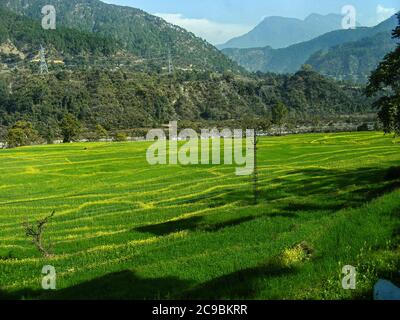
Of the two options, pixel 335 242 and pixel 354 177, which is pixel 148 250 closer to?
pixel 335 242

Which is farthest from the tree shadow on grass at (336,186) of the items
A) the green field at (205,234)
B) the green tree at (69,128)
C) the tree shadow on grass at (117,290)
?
the green tree at (69,128)

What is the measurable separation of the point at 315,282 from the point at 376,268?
1.83m

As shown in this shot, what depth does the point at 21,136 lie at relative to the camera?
153125 mm

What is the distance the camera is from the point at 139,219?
115 feet

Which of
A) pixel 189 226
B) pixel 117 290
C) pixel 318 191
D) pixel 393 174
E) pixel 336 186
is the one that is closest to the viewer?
pixel 117 290

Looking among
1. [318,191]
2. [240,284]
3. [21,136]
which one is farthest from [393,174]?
[21,136]

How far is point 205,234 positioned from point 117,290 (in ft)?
32.6

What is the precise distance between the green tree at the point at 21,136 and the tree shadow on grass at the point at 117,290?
14199cm

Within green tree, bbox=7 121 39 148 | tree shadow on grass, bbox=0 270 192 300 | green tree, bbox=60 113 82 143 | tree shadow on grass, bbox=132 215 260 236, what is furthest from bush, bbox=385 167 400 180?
green tree, bbox=60 113 82 143

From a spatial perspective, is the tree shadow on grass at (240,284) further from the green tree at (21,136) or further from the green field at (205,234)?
the green tree at (21,136)

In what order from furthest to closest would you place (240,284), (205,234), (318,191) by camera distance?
(318,191)
(205,234)
(240,284)

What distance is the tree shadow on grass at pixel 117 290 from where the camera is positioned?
16.0 meters

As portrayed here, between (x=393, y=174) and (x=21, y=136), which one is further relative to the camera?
(x=21, y=136)

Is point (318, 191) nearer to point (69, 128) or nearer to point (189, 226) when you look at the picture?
point (189, 226)
